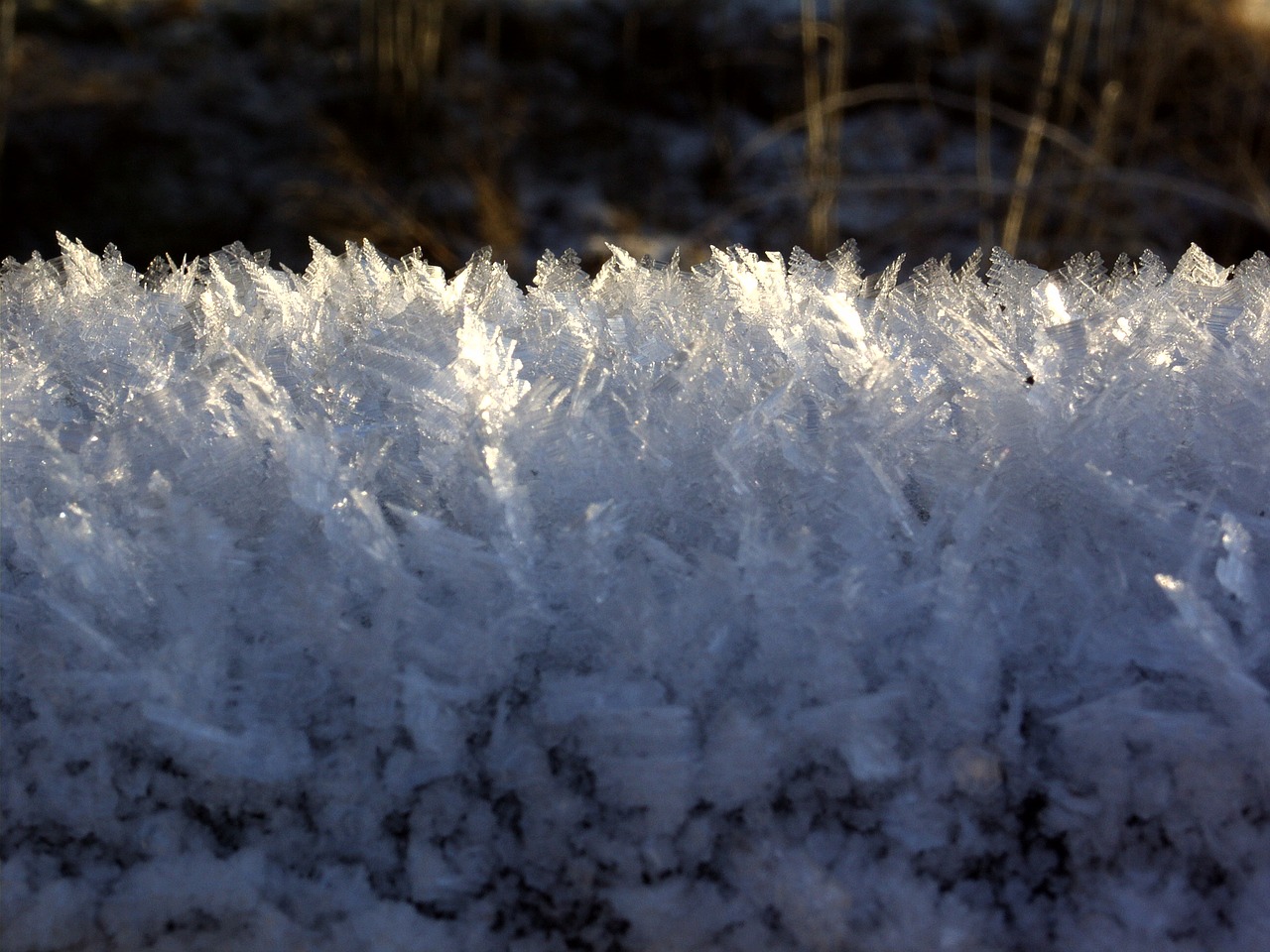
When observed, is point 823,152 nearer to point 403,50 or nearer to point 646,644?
point 403,50

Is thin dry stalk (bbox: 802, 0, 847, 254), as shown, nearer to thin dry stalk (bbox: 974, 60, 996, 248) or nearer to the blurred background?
the blurred background

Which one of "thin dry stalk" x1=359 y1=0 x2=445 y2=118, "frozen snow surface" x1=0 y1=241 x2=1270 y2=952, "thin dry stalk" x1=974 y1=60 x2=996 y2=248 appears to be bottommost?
"frozen snow surface" x1=0 y1=241 x2=1270 y2=952

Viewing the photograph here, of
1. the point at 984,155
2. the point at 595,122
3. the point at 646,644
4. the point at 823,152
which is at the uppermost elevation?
the point at 595,122

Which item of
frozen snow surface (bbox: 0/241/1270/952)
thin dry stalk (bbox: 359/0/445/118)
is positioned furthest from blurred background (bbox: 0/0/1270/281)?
frozen snow surface (bbox: 0/241/1270/952)

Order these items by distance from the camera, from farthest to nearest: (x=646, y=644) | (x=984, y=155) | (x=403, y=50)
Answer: (x=403, y=50) < (x=984, y=155) < (x=646, y=644)

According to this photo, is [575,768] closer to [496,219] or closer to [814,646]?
[814,646]

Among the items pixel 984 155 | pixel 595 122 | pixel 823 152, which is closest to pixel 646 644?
pixel 984 155

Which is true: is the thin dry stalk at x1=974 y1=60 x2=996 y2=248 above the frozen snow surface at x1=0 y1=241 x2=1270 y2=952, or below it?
above

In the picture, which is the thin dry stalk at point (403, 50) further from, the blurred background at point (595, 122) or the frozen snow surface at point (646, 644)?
the frozen snow surface at point (646, 644)
